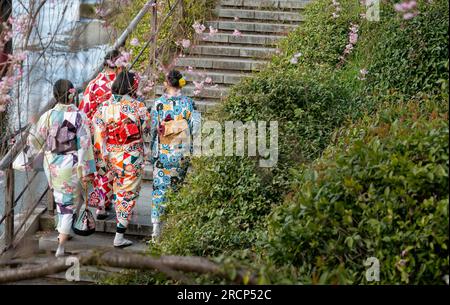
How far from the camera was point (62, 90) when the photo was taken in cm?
730

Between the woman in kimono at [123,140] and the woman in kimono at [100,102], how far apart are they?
11.8 inches

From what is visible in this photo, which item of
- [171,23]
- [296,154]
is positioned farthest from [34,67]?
[171,23]

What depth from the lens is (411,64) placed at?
764cm

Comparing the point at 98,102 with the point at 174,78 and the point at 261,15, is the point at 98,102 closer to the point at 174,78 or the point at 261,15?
the point at 174,78

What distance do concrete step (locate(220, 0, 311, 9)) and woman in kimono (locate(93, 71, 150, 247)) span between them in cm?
458

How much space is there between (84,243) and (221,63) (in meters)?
3.87

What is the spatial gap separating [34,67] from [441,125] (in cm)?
334

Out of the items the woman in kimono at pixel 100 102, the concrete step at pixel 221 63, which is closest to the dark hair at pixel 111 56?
the woman in kimono at pixel 100 102

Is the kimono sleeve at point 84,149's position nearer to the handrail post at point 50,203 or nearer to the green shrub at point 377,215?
the handrail post at point 50,203

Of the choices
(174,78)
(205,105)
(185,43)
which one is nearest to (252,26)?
(185,43)

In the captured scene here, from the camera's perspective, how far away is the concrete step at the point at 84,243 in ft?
25.1

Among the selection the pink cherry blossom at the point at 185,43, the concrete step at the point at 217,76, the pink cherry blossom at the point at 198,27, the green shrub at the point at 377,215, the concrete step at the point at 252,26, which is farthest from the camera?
the concrete step at the point at 252,26
